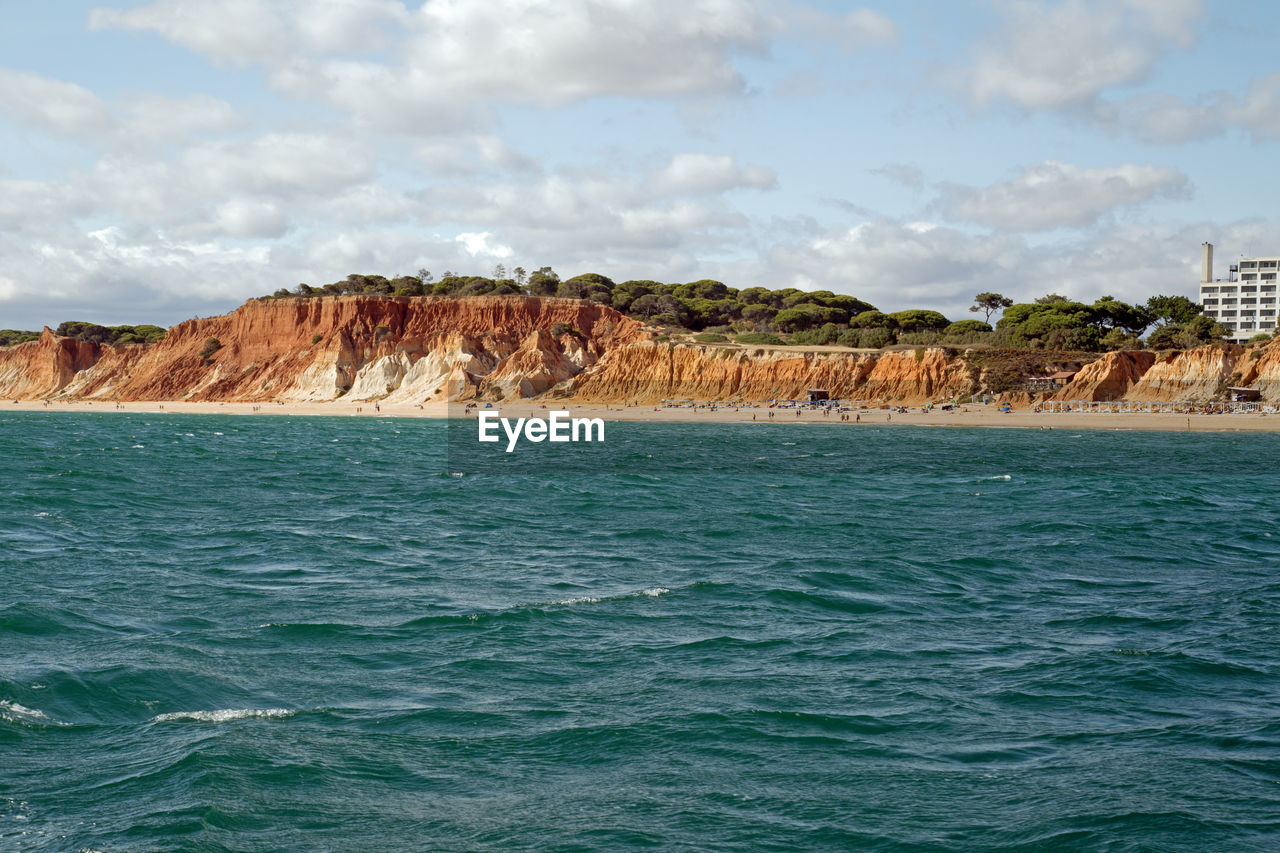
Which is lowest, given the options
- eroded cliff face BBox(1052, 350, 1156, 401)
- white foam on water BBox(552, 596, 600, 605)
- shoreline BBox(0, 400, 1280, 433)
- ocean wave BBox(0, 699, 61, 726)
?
ocean wave BBox(0, 699, 61, 726)

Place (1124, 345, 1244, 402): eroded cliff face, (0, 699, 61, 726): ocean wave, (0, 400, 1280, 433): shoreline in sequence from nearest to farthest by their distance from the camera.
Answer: (0, 699, 61, 726): ocean wave, (0, 400, 1280, 433): shoreline, (1124, 345, 1244, 402): eroded cliff face

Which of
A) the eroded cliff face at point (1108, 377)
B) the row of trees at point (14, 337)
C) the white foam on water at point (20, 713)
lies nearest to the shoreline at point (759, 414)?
the eroded cliff face at point (1108, 377)

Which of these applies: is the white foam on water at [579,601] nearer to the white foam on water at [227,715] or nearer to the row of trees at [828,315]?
the white foam on water at [227,715]

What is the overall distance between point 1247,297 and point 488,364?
4763 inches

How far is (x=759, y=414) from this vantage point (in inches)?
3460

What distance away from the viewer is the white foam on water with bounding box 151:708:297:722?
413 inches

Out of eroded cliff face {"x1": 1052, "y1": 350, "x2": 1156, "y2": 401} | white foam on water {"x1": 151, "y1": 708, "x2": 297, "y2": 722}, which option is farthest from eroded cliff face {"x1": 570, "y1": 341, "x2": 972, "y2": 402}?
white foam on water {"x1": 151, "y1": 708, "x2": 297, "y2": 722}

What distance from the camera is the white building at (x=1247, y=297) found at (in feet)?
511

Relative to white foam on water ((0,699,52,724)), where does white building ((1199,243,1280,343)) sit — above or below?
above

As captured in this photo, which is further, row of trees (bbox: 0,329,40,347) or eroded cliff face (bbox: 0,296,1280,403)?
row of trees (bbox: 0,329,40,347)

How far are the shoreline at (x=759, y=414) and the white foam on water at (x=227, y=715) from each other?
73.0 metres

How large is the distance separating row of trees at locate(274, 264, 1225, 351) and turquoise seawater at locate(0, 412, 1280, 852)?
80.4 meters

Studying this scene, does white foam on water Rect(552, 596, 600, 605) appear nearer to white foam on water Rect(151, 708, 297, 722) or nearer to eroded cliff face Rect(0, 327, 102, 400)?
white foam on water Rect(151, 708, 297, 722)

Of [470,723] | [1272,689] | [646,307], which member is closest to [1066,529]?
[1272,689]
